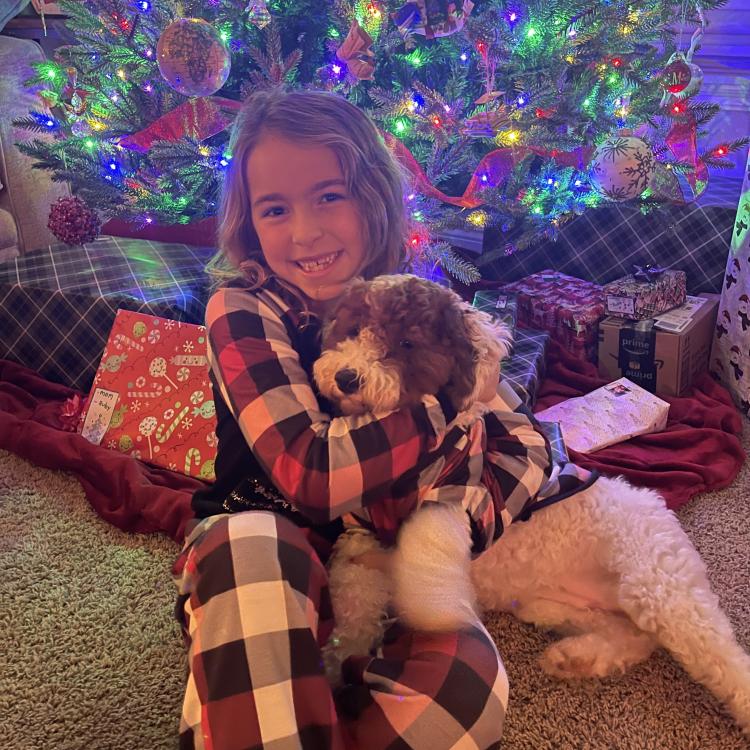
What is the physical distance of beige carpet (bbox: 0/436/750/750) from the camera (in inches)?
44.4

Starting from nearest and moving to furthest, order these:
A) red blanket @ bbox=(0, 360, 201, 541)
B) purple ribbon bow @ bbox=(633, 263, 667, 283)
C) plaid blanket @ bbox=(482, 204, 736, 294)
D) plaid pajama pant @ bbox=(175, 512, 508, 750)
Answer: plaid pajama pant @ bbox=(175, 512, 508, 750), red blanket @ bbox=(0, 360, 201, 541), purple ribbon bow @ bbox=(633, 263, 667, 283), plaid blanket @ bbox=(482, 204, 736, 294)

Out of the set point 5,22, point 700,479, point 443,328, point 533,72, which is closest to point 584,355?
point 700,479

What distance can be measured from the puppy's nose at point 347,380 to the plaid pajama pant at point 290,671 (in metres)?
0.22

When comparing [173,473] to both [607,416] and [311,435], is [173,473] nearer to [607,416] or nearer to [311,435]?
[311,435]

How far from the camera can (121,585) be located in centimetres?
146

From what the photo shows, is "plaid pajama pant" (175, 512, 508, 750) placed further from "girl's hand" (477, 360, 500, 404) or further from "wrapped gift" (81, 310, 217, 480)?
"wrapped gift" (81, 310, 217, 480)

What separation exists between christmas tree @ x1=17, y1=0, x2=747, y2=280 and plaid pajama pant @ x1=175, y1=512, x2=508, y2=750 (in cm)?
107

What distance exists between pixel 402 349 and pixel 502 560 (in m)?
0.48

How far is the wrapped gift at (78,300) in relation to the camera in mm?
2143

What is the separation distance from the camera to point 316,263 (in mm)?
1173

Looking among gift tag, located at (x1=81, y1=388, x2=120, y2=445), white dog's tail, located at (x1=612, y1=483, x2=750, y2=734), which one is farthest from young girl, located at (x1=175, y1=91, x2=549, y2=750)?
gift tag, located at (x1=81, y1=388, x2=120, y2=445)

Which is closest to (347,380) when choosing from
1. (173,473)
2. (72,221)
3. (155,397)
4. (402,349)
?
(402,349)

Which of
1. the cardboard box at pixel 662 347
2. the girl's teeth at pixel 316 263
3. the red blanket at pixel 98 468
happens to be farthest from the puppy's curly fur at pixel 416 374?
the cardboard box at pixel 662 347

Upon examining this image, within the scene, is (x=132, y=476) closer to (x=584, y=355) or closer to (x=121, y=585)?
(x=121, y=585)
